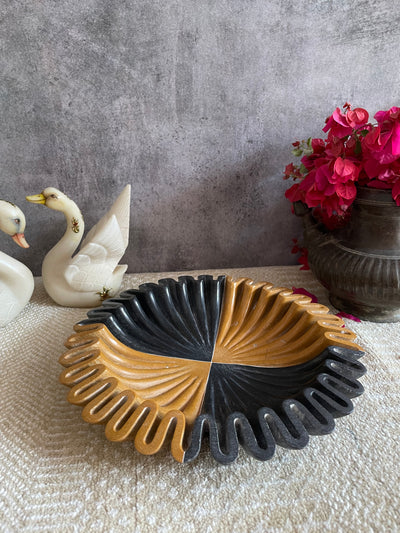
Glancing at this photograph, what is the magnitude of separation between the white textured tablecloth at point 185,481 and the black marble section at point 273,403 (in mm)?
51

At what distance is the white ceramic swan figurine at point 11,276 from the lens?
2.22ft

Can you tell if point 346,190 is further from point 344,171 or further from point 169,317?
point 169,317

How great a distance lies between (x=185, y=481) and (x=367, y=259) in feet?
1.57

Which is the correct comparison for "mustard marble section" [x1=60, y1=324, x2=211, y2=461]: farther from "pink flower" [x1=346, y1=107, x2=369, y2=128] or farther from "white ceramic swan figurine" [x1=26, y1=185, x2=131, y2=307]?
"pink flower" [x1=346, y1=107, x2=369, y2=128]

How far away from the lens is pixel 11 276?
68 cm

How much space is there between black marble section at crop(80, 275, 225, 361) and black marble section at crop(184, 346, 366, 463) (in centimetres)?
7

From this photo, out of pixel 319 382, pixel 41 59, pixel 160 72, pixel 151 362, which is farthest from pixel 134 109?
pixel 319 382

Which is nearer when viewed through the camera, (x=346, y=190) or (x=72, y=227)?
(x=346, y=190)

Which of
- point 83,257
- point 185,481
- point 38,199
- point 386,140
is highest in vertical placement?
point 386,140

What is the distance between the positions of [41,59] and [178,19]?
0.92ft

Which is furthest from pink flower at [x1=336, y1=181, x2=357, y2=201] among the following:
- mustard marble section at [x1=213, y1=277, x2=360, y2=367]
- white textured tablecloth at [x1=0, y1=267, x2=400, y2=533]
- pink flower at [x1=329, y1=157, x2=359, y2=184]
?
white textured tablecloth at [x1=0, y1=267, x2=400, y2=533]

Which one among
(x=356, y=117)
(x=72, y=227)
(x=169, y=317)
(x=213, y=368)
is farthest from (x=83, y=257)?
(x=356, y=117)

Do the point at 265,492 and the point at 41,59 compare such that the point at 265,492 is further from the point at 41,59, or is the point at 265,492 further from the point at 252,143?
the point at 41,59

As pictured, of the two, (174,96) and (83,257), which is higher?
(174,96)
